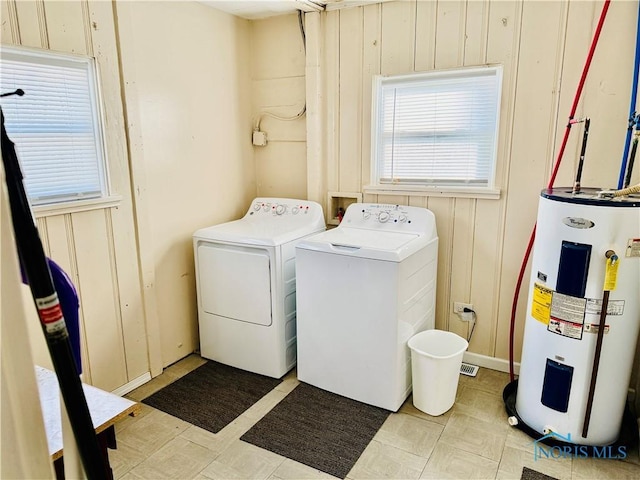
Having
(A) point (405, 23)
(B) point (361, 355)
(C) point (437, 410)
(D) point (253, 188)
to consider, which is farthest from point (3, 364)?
(D) point (253, 188)

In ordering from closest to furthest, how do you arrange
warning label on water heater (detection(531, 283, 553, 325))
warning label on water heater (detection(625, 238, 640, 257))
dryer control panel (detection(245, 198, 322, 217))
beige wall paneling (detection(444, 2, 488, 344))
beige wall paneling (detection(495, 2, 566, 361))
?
warning label on water heater (detection(625, 238, 640, 257)) → warning label on water heater (detection(531, 283, 553, 325)) → beige wall paneling (detection(495, 2, 566, 361)) → beige wall paneling (detection(444, 2, 488, 344)) → dryer control panel (detection(245, 198, 322, 217))

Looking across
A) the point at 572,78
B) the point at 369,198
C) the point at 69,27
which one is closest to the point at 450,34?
the point at 572,78

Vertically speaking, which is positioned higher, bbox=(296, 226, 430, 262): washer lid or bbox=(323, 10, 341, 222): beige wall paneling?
bbox=(323, 10, 341, 222): beige wall paneling

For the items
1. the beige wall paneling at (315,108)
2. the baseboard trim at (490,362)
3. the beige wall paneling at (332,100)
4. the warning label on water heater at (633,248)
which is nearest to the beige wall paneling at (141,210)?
the beige wall paneling at (315,108)

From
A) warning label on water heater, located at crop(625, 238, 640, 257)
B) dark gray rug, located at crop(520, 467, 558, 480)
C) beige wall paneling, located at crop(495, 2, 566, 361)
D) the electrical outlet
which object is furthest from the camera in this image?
the electrical outlet

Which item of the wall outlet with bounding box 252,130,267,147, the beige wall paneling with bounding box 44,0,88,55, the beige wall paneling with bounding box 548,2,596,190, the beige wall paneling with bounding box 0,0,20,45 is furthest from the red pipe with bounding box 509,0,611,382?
the beige wall paneling with bounding box 0,0,20,45

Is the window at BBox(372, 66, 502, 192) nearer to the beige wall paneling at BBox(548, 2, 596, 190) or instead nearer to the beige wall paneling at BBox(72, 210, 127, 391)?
the beige wall paneling at BBox(548, 2, 596, 190)

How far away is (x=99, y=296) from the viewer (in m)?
2.46

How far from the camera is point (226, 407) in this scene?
8.32 ft

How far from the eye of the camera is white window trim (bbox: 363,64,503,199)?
2652 millimetres

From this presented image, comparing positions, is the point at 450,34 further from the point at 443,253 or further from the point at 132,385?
the point at 132,385

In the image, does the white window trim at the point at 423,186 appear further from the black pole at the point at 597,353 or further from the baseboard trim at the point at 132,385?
the baseboard trim at the point at 132,385

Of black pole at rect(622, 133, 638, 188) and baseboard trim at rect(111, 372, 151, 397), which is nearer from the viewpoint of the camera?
black pole at rect(622, 133, 638, 188)

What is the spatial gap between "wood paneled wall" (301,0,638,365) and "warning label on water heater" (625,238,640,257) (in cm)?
65
